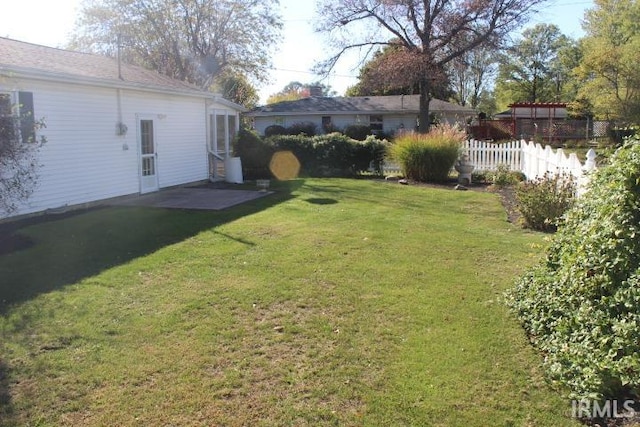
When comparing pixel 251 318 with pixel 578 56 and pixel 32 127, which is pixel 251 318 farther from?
pixel 578 56

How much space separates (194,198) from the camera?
504 inches

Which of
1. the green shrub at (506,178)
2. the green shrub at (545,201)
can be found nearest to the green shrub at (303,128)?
the green shrub at (506,178)

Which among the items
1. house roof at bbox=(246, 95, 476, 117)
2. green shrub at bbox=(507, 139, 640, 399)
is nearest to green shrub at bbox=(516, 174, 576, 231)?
green shrub at bbox=(507, 139, 640, 399)

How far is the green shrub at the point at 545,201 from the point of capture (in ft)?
28.7

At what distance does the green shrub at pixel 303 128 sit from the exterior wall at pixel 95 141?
644 inches

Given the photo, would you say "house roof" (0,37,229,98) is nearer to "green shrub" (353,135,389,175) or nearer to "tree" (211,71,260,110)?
"green shrub" (353,135,389,175)

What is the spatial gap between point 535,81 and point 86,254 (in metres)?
67.6

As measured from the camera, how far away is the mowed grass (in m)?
3.33

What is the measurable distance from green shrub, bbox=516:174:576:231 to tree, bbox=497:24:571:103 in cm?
6075

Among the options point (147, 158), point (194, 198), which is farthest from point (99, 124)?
point (194, 198)

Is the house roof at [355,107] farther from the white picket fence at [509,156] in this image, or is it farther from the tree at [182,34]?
the white picket fence at [509,156]

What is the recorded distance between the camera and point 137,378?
368 cm

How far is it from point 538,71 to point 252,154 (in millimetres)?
58739

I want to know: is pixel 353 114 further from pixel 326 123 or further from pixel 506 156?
pixel 506 156
